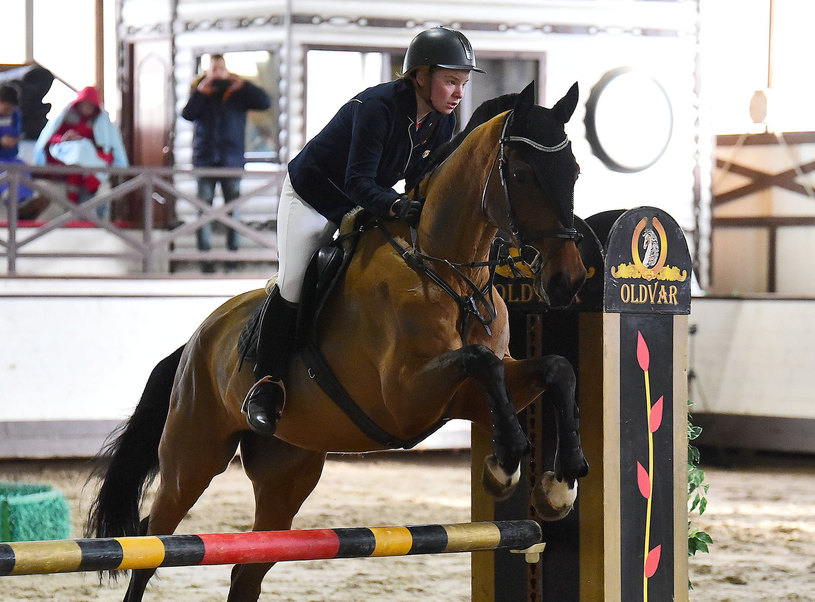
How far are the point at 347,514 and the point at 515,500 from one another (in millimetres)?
3724

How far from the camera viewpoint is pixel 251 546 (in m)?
2.85

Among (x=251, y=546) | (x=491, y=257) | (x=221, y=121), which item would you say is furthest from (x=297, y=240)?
(x=221, y=121)

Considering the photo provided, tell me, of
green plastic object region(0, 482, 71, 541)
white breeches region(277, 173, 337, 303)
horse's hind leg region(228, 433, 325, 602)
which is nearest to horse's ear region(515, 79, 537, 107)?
white breeches region(277, 173, 337, 303)

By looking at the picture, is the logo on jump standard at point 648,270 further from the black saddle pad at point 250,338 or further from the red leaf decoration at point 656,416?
the black saddle pad at point 250,338

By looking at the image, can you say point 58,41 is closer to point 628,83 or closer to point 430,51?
point 628,83

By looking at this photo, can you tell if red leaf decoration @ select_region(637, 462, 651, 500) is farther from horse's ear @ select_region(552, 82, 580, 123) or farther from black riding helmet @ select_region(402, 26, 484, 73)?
black riding helmet @ select_region(402, 26, 484, 73)

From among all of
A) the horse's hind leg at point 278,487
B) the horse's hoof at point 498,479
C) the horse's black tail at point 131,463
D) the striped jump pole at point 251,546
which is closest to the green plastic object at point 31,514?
the horse's black tail at point 131,463

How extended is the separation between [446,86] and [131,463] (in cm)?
188

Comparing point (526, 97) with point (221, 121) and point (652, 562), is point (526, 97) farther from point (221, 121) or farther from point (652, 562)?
point (221, 121)

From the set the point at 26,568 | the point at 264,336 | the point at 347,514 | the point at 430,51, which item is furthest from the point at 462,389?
the point at 347,514

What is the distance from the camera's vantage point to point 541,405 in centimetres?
340

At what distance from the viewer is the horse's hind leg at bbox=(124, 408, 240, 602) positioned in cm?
393

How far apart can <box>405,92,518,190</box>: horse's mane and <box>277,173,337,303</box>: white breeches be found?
0.32 metres

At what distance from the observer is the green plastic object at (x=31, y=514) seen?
5422 mm
